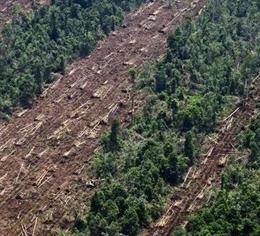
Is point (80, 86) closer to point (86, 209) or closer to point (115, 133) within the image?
point (115, 133)

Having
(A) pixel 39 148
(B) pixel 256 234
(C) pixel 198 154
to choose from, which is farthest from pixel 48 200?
(B) pixel 256 234

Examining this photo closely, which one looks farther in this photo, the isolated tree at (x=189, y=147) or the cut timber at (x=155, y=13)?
the cut timber at (x=155, y=13)

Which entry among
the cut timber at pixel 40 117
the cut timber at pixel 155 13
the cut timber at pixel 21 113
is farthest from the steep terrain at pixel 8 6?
the cut timber at pixel 40 117

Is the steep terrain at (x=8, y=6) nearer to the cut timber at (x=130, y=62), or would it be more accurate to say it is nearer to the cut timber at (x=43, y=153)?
the cut timber at (x=130, y=62)


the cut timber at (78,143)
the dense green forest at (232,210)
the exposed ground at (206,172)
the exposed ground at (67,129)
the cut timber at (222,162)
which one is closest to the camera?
the dense green forest at (232,210)

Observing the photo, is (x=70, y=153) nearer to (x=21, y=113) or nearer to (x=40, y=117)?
(x=40, y=117)
